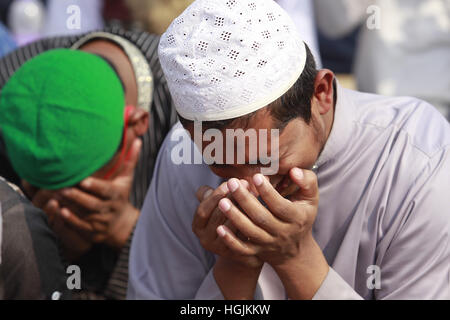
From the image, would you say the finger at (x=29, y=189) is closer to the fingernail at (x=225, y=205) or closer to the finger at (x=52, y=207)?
the finger at (x=52, y=207)

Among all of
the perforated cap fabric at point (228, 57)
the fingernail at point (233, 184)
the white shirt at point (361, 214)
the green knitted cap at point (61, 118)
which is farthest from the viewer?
the green knitted cap at point (61, 118)

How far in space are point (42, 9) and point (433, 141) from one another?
177 inches

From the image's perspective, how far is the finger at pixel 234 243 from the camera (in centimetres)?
Result: 186

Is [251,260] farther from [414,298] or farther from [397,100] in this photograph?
[397,100]

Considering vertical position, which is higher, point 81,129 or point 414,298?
point 81,129

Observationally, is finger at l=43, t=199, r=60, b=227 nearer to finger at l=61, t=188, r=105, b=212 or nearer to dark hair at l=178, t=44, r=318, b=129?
finger at l=61, t=188, r=105, b=212

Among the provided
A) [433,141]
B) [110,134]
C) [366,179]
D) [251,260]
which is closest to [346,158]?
[366,179]

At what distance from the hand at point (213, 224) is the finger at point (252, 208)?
0.05 meters

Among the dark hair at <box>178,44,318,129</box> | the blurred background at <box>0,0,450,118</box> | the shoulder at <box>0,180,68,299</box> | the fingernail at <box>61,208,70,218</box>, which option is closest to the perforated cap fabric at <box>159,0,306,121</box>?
the dark hair at <box>178,44,318,129</box>

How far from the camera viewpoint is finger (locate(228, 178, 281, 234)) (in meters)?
1.77

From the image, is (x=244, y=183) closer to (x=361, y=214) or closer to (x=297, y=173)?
(x=297, y=173)

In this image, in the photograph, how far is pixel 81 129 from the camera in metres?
2.41

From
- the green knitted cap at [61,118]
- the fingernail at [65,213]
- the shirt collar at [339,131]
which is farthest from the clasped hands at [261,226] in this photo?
the fingernail at [65,213]

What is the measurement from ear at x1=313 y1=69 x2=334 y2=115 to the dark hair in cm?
2
